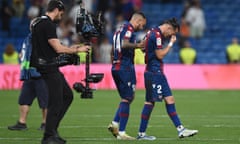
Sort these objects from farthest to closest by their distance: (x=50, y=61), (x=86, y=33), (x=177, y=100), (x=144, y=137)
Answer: (x=177, y=100) < (x=144, y=137) < (x=86, y=33) < (x=50, y=61)

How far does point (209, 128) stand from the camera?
15.9m

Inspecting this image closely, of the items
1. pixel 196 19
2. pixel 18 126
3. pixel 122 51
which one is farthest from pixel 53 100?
pixel 196 19

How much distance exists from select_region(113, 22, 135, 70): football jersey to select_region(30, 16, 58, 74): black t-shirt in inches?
86.8

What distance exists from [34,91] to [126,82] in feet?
8.47

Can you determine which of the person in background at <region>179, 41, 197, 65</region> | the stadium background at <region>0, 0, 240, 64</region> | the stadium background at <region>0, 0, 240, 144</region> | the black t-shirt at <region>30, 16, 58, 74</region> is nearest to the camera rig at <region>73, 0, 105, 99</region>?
the black t-shirt at <region>30, 16, 58, 74</region>

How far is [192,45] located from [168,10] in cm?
220

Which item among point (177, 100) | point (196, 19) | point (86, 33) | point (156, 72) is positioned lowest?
point (177, 100)

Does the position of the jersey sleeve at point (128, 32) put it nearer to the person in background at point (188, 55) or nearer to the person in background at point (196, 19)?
the person in background at point (188, 55)

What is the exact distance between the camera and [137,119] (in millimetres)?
18109

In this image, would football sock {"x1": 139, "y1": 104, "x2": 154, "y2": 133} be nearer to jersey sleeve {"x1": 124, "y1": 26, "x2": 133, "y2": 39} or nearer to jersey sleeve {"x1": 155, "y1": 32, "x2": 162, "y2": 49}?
jersey sleeve {"x1": 155, "y1": 32, "x2": 162, "y2": 49}

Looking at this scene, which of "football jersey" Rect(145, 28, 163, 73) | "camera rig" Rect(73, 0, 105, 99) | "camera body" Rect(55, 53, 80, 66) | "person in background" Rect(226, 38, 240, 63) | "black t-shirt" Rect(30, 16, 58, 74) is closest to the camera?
"black t-shirt" Rect(30, 16, 58, 74)

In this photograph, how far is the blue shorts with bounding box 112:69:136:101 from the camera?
1434 cm

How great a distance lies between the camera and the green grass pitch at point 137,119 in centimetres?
1400

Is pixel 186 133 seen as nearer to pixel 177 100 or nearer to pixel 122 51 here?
pixel 122 51
